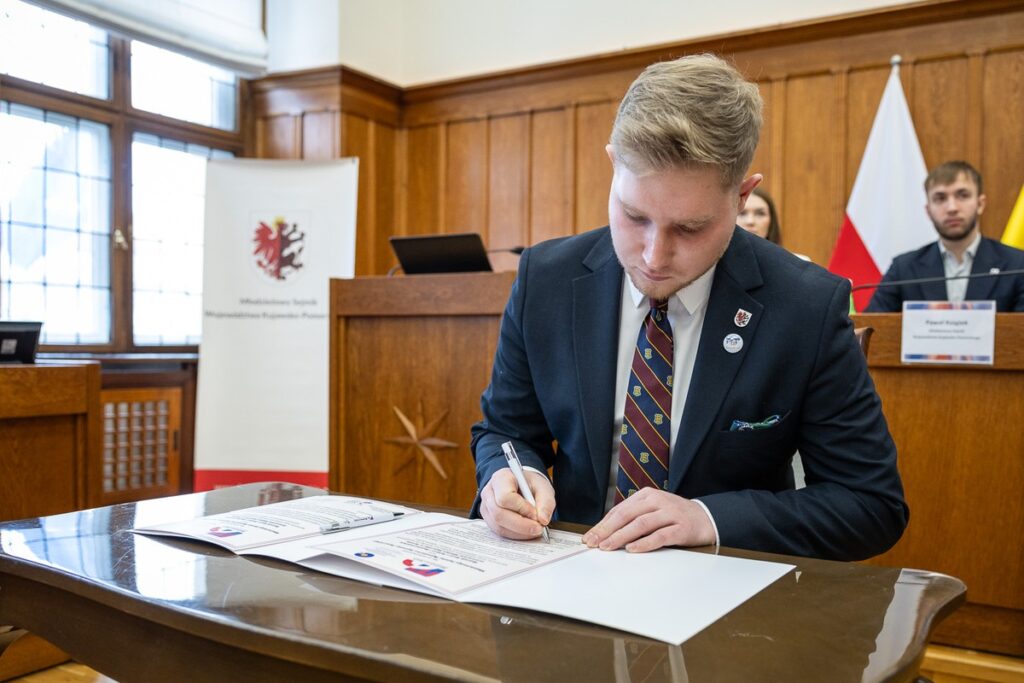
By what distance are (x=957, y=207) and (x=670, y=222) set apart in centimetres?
327

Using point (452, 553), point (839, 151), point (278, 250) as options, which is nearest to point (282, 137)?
point (278, 250)

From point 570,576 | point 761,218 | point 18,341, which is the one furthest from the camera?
point 761,218

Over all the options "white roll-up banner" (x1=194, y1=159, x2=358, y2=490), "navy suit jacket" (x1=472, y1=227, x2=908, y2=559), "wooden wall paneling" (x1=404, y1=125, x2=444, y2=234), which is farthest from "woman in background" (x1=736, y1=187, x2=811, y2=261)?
"wooden wall paneling" (x1=404, y1=125, x2=444, y2=234)

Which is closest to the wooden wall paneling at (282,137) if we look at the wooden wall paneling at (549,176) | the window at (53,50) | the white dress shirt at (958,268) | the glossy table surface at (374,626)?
the window at (53,50)

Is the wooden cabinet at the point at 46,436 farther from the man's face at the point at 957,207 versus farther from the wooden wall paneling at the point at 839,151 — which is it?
the wooden wall paneling at the point at 839,151

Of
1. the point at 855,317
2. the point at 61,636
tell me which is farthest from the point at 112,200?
the point at 61,636

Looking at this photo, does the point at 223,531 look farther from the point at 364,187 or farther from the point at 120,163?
the point at 364,187

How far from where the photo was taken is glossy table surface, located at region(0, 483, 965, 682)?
694mm

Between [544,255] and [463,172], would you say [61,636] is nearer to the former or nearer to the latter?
[544,255]

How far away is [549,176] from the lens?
548 centimetres

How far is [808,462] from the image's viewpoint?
4.50 ft

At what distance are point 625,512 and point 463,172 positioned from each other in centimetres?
494

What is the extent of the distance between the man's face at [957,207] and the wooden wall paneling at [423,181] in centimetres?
312

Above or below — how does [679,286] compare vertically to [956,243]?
below
